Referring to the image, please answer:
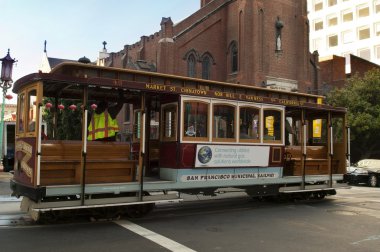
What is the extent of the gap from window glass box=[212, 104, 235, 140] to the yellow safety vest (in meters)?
2.57

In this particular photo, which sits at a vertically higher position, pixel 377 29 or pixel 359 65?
pixel 377 29

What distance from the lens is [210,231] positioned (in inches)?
346

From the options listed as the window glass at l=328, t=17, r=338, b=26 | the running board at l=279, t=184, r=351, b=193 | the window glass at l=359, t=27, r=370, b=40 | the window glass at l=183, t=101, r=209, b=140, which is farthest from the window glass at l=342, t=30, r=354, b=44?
the window glass at l=183, t=101, r=209, b=140

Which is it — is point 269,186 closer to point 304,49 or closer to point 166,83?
point 166,83

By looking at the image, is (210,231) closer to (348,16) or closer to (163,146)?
(163,146)

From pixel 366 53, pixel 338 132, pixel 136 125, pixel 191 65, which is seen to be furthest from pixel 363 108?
pixel 366 53

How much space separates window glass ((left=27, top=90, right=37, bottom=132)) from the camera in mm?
8859

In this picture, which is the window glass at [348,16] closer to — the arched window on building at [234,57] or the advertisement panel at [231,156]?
the arched window on building at [234,57]

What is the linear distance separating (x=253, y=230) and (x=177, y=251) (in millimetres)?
2473

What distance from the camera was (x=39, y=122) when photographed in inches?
333

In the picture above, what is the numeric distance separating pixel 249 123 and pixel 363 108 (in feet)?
73.4

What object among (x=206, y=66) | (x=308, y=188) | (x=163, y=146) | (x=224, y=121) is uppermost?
(x=206, y=66)

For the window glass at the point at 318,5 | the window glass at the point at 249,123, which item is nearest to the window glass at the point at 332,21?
the window glass at the point at 318,5

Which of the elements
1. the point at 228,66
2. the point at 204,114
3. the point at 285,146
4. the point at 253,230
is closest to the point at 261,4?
the point at 228,66
